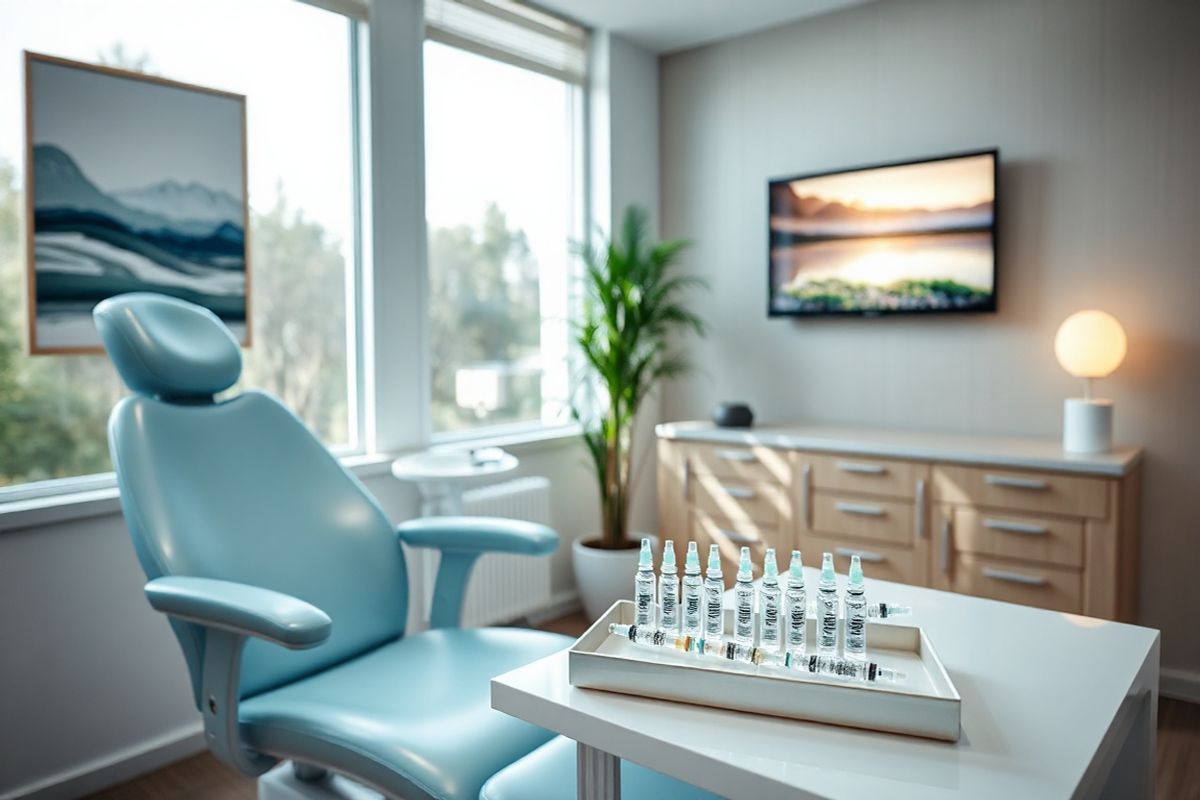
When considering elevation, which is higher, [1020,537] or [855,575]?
[855,575]

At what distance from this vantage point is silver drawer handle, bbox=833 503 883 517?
119 inches

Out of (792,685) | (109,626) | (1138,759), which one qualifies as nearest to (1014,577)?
(1138,759)

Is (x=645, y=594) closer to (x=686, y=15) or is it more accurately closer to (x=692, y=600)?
(x=692, y=600)

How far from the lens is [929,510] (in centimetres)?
292

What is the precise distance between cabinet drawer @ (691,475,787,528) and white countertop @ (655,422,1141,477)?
164mm

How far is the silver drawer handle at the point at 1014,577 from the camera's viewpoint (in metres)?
2.72

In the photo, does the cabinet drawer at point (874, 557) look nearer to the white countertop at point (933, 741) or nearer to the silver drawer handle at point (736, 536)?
the silver drawer handle at point (736, 536)

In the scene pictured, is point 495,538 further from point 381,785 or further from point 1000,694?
point 1000,694

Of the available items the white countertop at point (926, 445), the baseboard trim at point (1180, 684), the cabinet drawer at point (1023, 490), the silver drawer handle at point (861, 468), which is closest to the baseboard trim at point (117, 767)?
the white countertop at point (926, 445)

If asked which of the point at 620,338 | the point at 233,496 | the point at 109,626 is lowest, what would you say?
the point at 109,626

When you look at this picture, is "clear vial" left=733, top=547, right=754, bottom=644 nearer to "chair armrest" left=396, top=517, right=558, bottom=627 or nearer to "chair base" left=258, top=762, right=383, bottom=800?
"chair armrest" left=396, top=517, right=558, bottom=627

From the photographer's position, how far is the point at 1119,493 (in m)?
2.57

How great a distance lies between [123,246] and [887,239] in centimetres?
264

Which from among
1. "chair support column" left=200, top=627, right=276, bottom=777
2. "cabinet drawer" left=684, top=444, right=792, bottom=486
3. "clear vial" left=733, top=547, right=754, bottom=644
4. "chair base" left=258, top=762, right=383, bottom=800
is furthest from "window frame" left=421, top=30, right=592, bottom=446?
"clear vial" left=733, top=547, right=754, bottom=644
